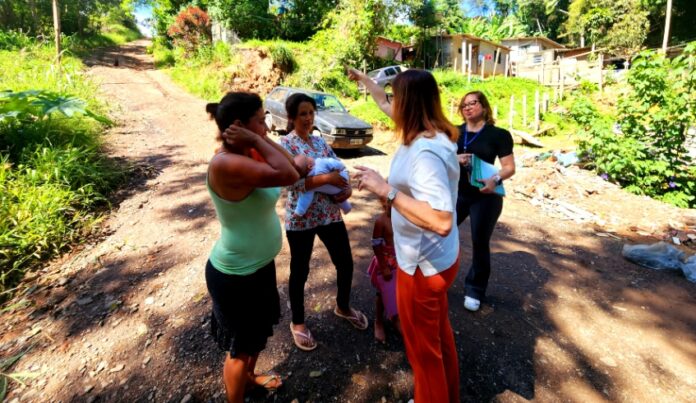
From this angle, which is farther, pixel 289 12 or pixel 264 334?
pixel 289 12

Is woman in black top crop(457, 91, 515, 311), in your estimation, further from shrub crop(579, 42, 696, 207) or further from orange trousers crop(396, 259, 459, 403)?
shrub crop(579, 42, 696, 207)

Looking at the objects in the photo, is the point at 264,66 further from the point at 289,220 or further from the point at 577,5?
the point at 577,5

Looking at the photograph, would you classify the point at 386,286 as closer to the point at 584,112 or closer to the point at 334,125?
the point at 334,125

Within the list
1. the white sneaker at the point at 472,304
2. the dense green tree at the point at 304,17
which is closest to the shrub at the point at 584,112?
the white sneaker at the point at 472,304

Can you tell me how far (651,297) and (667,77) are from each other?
15.8ft

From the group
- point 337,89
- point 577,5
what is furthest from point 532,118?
point 577,5

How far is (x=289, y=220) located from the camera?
2.38 metres

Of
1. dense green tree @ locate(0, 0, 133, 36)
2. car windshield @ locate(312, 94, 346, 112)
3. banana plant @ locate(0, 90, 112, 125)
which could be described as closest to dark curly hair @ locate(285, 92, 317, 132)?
banana plant @ locate(0, 90, 112, 125)

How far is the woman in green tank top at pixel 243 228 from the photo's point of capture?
61.1 inches

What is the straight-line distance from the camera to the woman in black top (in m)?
2.81

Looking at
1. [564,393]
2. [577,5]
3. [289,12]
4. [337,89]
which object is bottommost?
[564,393]

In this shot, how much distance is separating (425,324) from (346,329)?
52.2 inches

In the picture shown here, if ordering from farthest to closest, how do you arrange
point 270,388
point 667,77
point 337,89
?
point 337,89
point 667,77
point 270,388

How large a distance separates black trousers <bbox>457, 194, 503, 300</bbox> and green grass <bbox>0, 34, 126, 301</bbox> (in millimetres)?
4556
